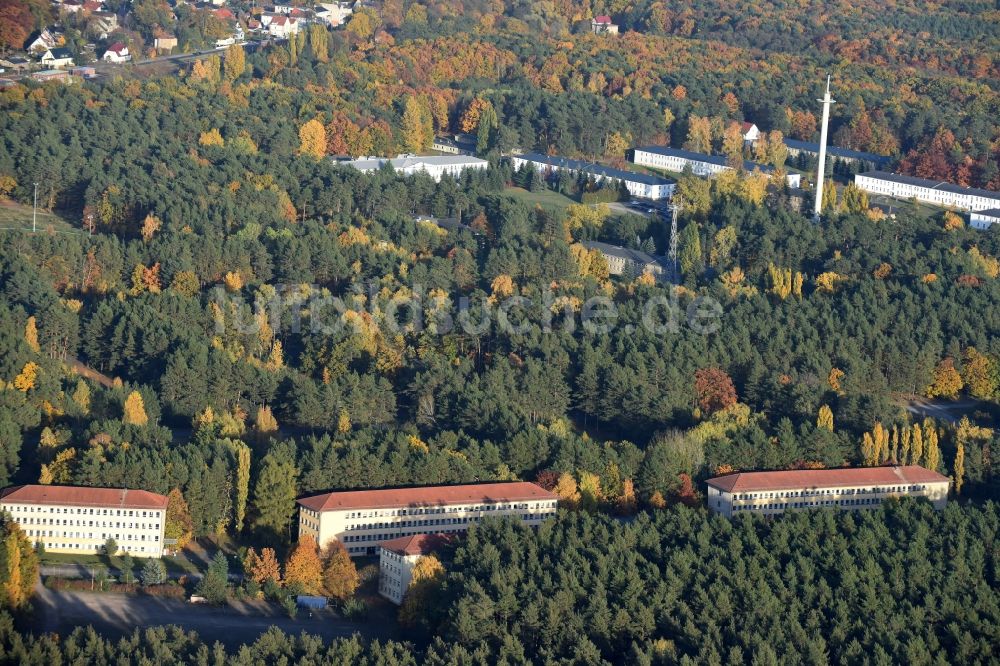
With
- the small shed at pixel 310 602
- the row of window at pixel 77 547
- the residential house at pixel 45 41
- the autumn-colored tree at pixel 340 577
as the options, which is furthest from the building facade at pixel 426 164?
the small shed at pixel 310 602

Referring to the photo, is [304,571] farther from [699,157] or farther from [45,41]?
[45,41]

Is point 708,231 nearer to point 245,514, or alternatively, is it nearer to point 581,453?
point 581,453

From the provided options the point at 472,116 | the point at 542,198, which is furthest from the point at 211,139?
the point at 472,116

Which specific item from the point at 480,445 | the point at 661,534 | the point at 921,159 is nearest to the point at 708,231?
the point at 921,159

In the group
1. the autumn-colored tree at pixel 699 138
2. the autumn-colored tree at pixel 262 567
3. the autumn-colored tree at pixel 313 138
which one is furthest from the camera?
the autumn-colored tree at pixel 699 138

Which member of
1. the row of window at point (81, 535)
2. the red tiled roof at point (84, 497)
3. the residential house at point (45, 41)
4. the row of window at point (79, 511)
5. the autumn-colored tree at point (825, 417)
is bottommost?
the autumn-colored tree at point (825, 417)

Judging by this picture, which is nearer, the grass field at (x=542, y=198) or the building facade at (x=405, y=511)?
the building facade at (x=405, y=511)

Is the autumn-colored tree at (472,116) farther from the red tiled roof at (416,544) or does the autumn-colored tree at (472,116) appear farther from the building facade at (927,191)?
the red tiled roof at (416,544)
